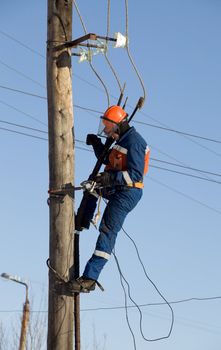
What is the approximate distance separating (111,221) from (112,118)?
100cm

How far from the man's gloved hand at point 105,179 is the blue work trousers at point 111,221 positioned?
14cm

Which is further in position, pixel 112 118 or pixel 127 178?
pixel 112 118

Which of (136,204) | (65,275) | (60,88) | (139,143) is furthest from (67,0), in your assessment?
(65,275)

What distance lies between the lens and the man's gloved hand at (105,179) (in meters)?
7.87

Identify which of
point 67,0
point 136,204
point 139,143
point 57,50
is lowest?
point 136,204

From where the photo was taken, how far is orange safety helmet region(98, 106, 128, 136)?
821 centimetres

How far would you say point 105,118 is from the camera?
826 cm

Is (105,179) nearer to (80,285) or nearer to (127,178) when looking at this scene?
(127,178)

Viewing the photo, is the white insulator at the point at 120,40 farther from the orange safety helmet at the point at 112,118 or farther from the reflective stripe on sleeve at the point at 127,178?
the reflective stripe on sleeve at the point at 127,178

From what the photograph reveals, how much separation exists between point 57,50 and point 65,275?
205 cm

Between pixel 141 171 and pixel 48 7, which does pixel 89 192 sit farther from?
pixel 48 7

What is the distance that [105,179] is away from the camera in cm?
791

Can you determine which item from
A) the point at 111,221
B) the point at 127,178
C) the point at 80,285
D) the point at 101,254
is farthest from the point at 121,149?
the point at 80,285

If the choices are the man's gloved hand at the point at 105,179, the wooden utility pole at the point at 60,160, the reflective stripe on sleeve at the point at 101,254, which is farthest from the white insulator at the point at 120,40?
the reflective stripe on sleeve at the point at 101,254
